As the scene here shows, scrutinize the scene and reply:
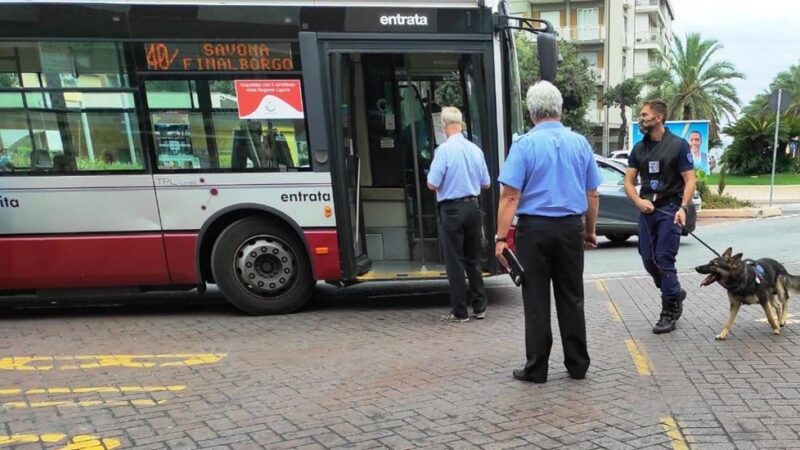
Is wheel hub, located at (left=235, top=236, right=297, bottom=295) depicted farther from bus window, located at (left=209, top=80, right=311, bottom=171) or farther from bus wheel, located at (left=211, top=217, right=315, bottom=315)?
bus window, located at (left=209, top=80, right=311, bottom=171)

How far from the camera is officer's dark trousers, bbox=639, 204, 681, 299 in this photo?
5.31 m

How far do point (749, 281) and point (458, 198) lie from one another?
2429 mm

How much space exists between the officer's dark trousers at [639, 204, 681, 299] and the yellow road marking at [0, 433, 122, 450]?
4.22 metres

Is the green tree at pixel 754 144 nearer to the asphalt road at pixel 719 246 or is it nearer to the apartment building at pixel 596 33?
the asphalt road at pixel 719 246

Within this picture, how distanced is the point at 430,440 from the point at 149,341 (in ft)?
10.6

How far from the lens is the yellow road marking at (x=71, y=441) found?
3.53 m

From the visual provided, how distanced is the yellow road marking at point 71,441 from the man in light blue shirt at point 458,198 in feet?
10.7

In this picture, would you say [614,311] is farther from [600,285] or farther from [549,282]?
[549,282]

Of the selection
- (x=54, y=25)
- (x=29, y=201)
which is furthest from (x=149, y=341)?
(x=54, y=25)

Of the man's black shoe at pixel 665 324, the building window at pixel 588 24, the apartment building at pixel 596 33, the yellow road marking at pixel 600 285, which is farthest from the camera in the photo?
the building window at pixel 588 24

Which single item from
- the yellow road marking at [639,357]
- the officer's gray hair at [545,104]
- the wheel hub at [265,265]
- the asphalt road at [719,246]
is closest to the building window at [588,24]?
the asphalt road at [719,246]

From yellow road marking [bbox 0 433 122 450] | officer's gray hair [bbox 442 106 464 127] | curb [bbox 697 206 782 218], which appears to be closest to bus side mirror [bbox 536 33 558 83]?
officer's gray hair [bbox 442 106 464 127]

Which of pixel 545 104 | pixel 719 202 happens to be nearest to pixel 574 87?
pixel 719 202

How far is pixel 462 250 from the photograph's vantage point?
601 cm
